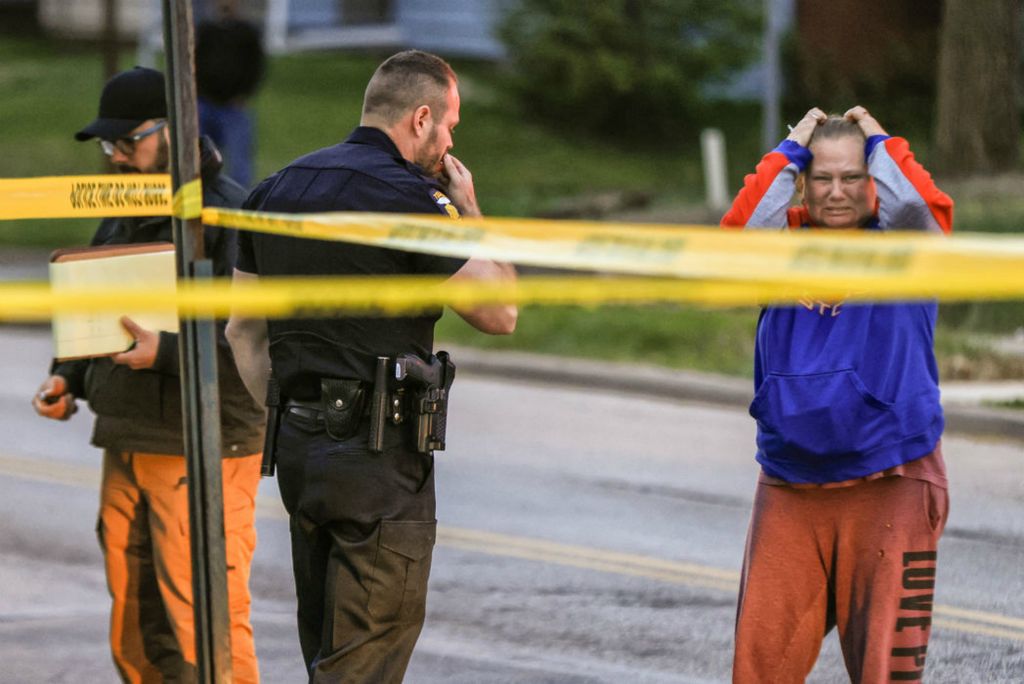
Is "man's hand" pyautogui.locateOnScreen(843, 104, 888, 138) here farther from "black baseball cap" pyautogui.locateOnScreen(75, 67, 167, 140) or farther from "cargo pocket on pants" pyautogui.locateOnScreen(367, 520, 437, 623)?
"black baseball cap" pyautogui.locateOnScreen(75, 67, 167, 140)

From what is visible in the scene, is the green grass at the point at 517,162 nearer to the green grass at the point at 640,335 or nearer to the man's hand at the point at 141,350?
the green grass at the point at 640,335

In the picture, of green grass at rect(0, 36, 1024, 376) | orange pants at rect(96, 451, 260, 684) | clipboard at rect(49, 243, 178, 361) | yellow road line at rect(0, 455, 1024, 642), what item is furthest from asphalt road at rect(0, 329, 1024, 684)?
green grass at rect(0, 36, 1024, 376)

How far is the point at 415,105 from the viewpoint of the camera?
445 cm

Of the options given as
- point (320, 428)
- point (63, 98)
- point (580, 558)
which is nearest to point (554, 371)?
point (580, 558)

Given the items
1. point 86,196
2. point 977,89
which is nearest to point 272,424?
point 86,196

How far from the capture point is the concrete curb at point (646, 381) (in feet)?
33.9

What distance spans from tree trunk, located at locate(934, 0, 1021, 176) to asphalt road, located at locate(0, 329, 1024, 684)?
306 inches

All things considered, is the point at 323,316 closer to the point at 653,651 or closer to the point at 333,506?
the point at 333,506

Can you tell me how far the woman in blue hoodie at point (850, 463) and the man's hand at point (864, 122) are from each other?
0.08ft

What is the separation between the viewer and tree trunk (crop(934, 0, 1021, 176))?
57.2 ft

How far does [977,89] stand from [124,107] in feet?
45.6

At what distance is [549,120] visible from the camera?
950 inches

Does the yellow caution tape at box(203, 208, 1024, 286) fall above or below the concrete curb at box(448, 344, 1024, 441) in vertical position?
above

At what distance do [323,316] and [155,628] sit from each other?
4.88ft
